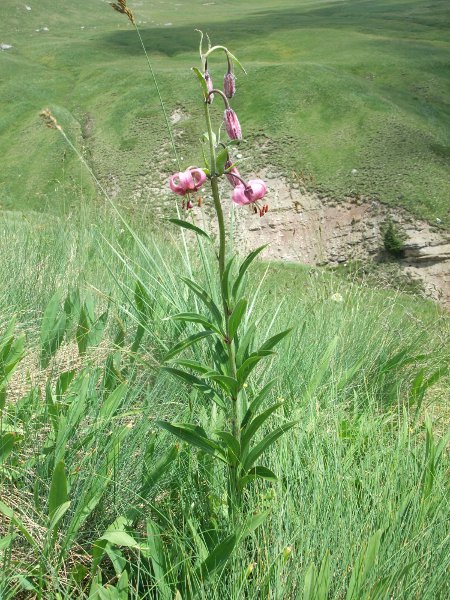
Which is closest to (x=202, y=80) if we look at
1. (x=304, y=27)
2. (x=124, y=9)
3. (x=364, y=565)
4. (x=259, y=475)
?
(x=124, y=9)

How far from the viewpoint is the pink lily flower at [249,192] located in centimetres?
223

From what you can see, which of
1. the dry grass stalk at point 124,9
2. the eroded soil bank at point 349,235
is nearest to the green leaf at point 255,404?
the dry grass stalk at point 124,9

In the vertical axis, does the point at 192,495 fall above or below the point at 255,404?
below

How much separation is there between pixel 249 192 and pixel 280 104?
25907 mm

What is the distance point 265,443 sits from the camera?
2.29m

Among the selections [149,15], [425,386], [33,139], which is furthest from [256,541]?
[149,15]

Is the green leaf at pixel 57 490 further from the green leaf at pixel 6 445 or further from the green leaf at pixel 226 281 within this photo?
the green leaf at pixel 226 281

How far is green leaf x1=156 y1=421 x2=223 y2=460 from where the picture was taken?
→ 2.30 meters

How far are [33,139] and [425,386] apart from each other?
28.1 meters

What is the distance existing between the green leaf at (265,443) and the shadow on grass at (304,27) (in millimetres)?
39511

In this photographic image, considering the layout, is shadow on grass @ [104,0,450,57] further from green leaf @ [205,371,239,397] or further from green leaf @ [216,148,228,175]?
green leaf @ [205,371,239,397]

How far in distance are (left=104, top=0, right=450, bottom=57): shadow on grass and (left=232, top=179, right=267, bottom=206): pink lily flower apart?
129ft

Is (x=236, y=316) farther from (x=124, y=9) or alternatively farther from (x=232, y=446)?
(x=124, y=9)

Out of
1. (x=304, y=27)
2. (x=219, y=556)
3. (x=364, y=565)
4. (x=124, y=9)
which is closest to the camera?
(x=364, y=565)
